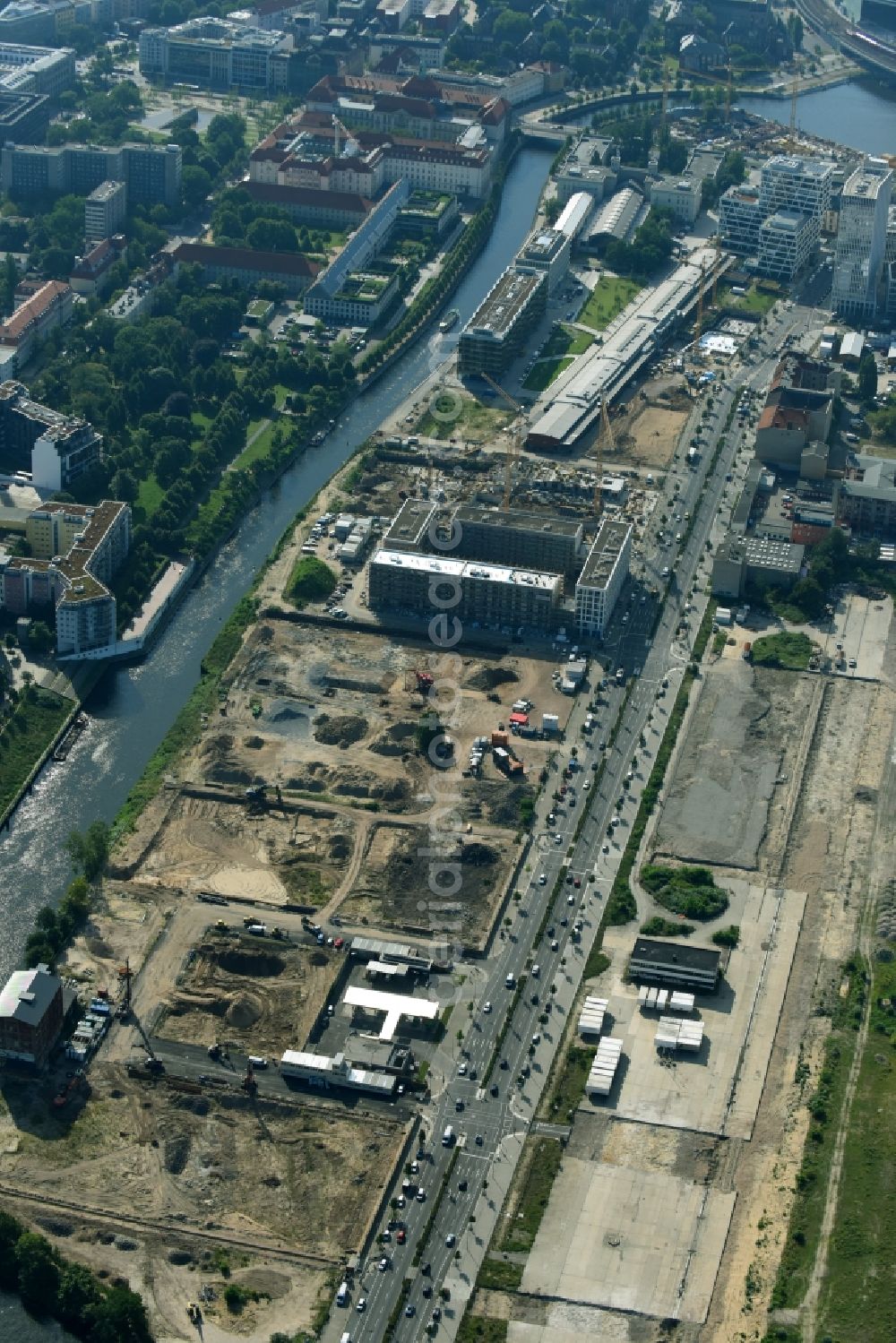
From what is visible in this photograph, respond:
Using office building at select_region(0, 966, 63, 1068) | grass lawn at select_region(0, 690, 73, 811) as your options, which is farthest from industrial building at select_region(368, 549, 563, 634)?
office building at select_region(0, 966, 63, 1068)

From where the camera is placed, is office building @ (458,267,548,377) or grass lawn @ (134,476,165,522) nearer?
grass lawn @ (134,476,165,522)

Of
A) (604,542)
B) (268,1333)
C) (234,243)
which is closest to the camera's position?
(268,1333)

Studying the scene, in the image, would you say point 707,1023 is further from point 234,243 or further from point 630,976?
point 234,243

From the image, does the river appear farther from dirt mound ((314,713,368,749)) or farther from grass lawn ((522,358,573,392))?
dirt mound ((314,713,368,749))

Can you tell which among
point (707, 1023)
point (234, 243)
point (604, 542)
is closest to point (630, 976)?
point (707, 1023)

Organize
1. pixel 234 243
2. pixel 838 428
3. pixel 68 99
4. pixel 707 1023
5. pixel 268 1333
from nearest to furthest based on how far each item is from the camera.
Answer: pixel 268 1333, pixel 707 1023, pixel 838 428, pixel 234 243, pixel 68 99

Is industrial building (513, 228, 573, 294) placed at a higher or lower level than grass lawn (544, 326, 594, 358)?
higher
